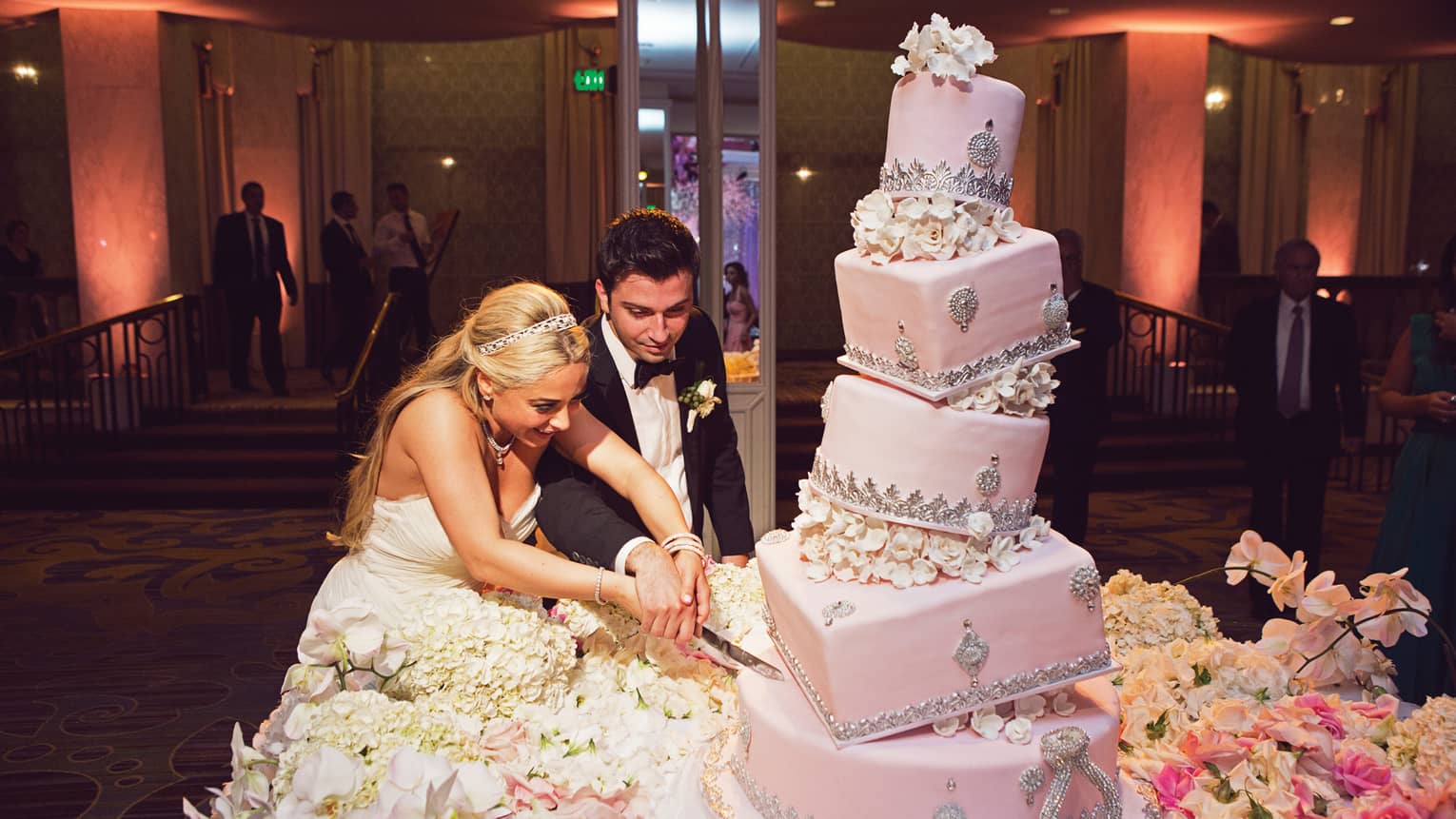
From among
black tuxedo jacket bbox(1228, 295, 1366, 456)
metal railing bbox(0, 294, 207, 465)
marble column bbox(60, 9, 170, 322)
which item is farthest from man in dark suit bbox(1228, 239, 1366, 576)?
marble column bbox(60, 9, 170, 322)

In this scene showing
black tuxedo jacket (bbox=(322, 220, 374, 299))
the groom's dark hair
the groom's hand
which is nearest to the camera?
the groom's hand

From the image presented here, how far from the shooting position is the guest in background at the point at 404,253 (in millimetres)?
10914

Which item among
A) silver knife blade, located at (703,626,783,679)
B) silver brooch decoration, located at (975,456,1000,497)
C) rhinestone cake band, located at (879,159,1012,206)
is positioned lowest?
silver knife blade, located at (703,626,783,679)

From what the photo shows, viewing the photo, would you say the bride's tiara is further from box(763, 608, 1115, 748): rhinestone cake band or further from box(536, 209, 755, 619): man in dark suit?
box(763, 608, 1115, 748): rhinestone cake band

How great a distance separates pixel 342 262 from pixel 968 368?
10.2m

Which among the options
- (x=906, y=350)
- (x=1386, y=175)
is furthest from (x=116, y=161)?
(x=1386, y=175)

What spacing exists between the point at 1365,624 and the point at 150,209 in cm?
1032

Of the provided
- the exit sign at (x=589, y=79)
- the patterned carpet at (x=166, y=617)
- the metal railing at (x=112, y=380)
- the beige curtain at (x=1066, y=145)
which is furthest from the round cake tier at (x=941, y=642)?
the beige curtain at (x=1066, y=145)

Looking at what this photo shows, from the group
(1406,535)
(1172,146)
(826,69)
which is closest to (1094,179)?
(1172,146)

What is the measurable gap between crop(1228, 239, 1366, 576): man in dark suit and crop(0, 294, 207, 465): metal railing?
8213 mm

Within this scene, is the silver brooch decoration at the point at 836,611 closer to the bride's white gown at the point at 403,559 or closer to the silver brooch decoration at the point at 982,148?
the silver brooch decoration at the point at 982,148

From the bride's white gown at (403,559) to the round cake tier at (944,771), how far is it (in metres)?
0.94

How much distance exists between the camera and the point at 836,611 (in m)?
1.61

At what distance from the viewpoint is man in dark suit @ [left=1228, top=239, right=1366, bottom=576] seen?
199 inches
